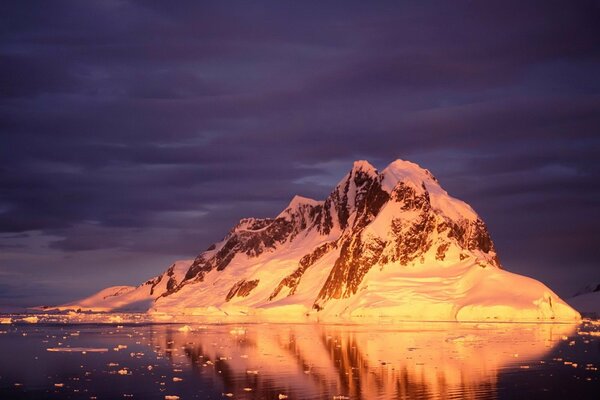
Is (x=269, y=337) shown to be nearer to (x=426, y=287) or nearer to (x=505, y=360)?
(x=505, y=360)

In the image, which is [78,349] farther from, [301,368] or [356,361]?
[356,361]

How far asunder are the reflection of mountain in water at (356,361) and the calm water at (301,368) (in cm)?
7

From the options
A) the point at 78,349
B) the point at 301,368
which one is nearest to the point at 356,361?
the point at 301,368

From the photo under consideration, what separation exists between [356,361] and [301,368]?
629cm

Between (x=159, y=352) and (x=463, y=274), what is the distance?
122 metres

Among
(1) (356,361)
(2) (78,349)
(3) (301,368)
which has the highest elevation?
(2) (78,349)

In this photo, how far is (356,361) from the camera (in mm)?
62156

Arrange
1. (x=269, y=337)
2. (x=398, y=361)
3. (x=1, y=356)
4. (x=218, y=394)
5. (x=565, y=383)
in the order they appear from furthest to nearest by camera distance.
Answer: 1. (x=269, y=337)
2. (x=1, y=356)
3. (x=398, y=361)
4. (x=565, y=383)
5. (x=218, y=394)

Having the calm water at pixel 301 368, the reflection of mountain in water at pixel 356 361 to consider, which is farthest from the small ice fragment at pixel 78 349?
the reflection of mountain in water at pixel 356 361

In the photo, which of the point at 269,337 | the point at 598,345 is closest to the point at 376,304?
the point at 269,337

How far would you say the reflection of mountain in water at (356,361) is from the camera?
155 ft

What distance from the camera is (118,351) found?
234 ft

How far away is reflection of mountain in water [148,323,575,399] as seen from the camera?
47.1m

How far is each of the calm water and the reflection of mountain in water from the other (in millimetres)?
71
